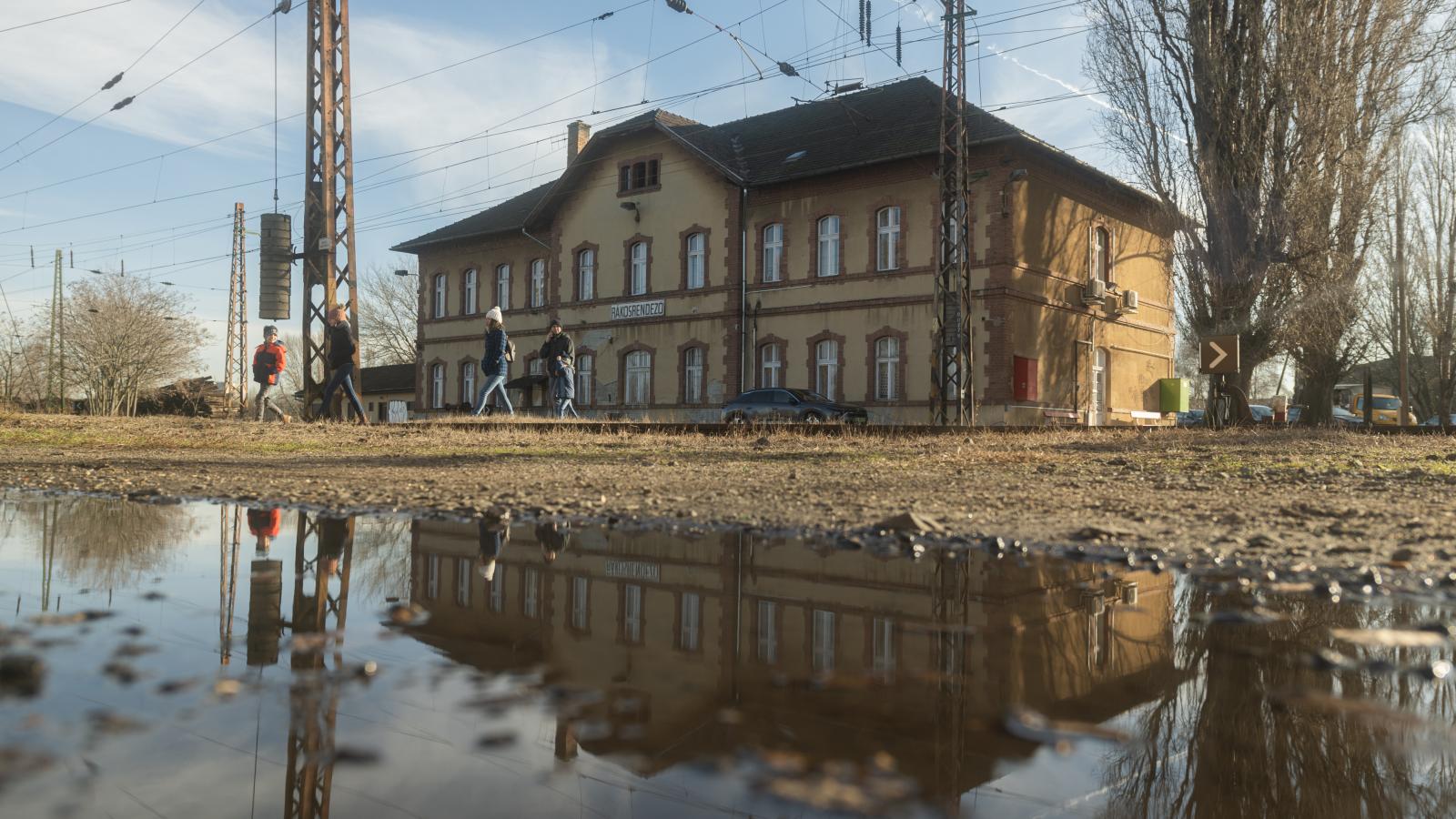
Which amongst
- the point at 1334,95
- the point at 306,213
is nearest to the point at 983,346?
the point at 1334,95

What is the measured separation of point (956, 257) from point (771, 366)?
10.3m

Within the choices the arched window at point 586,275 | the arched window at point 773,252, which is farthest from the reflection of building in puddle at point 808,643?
the arched window at point 586,275

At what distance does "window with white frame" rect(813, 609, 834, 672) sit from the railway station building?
23.0 m

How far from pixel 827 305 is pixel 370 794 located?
29698 millimetres

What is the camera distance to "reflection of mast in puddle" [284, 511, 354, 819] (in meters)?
1.74

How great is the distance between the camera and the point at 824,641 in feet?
9.59

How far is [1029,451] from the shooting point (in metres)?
12.2

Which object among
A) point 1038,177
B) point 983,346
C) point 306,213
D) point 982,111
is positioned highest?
point 982,111

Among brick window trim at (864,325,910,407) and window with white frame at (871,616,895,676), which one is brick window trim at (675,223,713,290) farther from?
window with white frame at (871,616,895,676)

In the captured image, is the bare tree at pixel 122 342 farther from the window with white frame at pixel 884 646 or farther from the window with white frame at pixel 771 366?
the window with white frame at pixel 884 646

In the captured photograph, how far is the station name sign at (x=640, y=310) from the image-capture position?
114 ft

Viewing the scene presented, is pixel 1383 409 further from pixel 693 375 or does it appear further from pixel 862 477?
pixel 862 477

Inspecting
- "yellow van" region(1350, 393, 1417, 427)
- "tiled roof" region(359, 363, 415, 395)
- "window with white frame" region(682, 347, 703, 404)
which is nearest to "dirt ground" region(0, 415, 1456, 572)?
"window with white frame" region(682, 347, 703, 404)

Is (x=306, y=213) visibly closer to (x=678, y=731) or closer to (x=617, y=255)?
(x=617, y=255)
